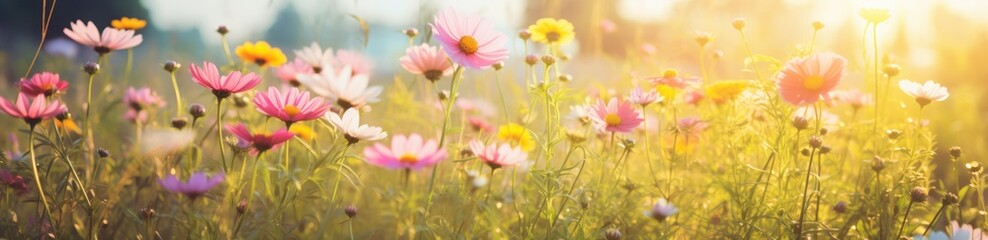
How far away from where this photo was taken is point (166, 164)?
4.08ft

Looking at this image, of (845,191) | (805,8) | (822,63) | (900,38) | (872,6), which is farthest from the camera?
(805,8)

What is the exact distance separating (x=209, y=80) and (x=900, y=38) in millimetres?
2516

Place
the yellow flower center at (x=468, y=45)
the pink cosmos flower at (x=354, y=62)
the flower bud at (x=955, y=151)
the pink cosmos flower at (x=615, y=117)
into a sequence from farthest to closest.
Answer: the pink cosmos flower at (x=354, y=62) → the flower bud at (x=955, y=151) → the pink cosmos flower at (x=615, y=117) → the yellow flower center at (x=468, y=45)

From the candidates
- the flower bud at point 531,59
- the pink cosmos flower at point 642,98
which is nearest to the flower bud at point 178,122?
the flower bud at point 531,59

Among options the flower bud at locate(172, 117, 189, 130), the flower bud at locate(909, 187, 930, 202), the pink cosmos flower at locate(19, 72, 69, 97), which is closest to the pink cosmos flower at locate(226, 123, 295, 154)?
the flower bud at locate(172, 117, 189, 130)

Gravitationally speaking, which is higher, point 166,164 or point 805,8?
point 805,8

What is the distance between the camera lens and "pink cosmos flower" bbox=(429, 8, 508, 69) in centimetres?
98

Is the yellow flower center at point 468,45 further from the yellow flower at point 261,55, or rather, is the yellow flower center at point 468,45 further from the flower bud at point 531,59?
the yellow flower at point 261,55

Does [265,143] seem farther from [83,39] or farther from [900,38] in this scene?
[900,38]

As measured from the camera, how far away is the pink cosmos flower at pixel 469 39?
3.22 feet

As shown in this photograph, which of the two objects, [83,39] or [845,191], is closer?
[83,39]

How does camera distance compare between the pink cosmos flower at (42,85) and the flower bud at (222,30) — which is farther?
the flower bud at (222,30)

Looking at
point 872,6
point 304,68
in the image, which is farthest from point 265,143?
point 872,6

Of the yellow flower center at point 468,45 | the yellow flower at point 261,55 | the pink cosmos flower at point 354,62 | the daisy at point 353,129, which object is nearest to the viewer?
the daisy at point 353,129
